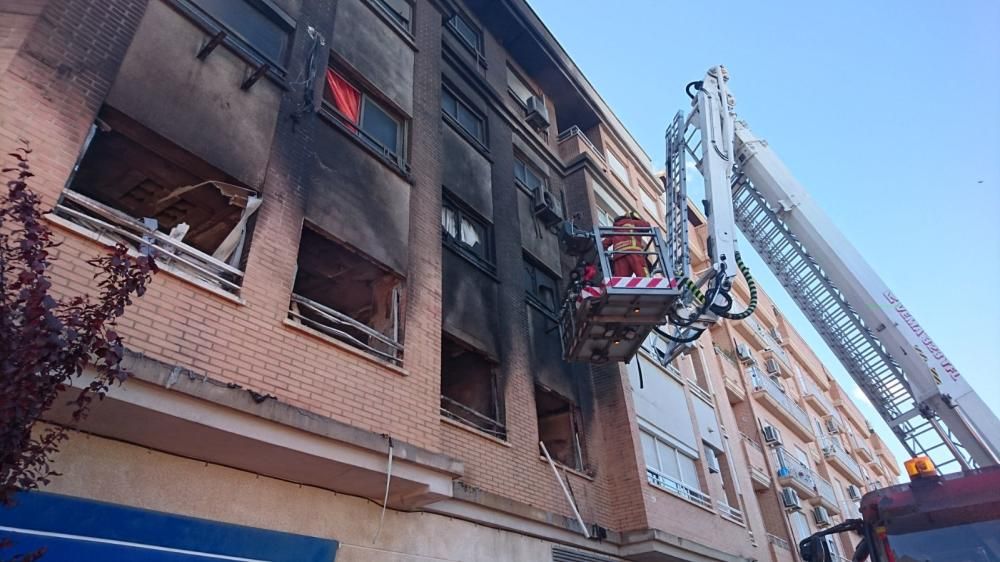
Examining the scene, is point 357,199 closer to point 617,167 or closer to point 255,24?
point 255,24

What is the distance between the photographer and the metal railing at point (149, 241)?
5.64 metres

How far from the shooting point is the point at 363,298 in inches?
374

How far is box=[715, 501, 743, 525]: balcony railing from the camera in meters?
14.5

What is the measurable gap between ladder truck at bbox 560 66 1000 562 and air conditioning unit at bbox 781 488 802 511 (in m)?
9.12

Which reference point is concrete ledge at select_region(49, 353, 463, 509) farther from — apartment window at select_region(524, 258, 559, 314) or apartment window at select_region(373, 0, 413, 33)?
apartment window at select_region(373, 0, 413, 33)

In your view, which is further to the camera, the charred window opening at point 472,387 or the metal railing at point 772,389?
the metal railing at point 772,389

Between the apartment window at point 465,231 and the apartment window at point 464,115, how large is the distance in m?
2.13

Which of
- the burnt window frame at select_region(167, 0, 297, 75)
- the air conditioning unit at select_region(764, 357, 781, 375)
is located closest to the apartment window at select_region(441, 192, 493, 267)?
the burnt window frame at select_region(167, 0, 297, 75)

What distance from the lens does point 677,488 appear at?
13367mm

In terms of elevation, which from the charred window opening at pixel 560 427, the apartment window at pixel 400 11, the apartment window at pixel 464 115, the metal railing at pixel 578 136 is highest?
the metal railing at pixel 578 136

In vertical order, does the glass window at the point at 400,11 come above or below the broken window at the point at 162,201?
above

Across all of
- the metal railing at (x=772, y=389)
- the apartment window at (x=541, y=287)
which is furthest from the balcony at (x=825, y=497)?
the apartment window at (x=541, y=287)

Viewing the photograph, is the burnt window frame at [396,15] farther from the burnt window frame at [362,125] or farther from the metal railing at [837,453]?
the metal railing at [837,453]

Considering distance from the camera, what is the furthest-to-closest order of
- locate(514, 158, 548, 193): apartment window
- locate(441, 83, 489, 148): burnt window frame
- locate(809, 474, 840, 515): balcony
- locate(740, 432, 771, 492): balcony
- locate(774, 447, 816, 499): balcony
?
locate(809, 474, 840, 515): balcony, locate(774, 447, 816, 499): balcony, locate(740, 432, 771, 492): balcony, locate(514, 158, 548, 193): apartment window, locate(441, 83, 489, 148): burnt window frame
